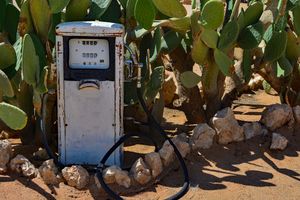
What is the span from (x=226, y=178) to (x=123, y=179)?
2.16ft

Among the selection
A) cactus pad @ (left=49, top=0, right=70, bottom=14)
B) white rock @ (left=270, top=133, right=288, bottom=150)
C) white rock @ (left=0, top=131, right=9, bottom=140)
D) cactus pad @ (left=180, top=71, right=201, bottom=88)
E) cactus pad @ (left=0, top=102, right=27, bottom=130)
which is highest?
cactus pad @ (left=49, top=0, right=70, bottom=14)

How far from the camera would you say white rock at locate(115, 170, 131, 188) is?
383cm

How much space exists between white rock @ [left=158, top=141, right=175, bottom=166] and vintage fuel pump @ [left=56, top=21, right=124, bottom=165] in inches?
10.5

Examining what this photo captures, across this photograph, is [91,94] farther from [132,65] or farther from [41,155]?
[41,155]

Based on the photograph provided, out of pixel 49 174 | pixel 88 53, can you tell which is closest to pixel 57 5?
pixel 88 53

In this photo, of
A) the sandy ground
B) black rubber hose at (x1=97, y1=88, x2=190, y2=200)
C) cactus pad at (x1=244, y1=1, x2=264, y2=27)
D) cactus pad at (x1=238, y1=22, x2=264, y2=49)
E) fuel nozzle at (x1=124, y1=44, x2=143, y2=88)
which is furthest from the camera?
cactus pad at (x1=244, y1=1, x2=264, y2=27)

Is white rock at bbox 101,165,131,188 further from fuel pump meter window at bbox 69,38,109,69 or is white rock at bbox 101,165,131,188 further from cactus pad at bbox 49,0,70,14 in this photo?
cactus pad at bbox 49,0,70,14

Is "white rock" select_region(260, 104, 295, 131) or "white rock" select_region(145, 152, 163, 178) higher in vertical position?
"white rock" select_region(260, 104, 295, 131)

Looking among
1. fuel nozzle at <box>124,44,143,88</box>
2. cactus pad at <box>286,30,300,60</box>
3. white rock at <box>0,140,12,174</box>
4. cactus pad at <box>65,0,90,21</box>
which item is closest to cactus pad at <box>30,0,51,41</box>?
cactus pad at <box>65,0,90,21</box>

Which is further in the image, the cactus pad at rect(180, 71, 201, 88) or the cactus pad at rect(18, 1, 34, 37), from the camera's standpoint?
the cactus pad at rect(180, 71, 201, 88)

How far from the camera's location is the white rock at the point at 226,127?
4277 millimetres

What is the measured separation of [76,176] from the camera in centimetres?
381

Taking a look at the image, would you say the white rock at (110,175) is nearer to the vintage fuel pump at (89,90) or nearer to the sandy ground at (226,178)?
the sandy ground at (226,178)

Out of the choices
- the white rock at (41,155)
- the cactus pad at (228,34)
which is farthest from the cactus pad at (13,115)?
the cactus pad at (228,34)
